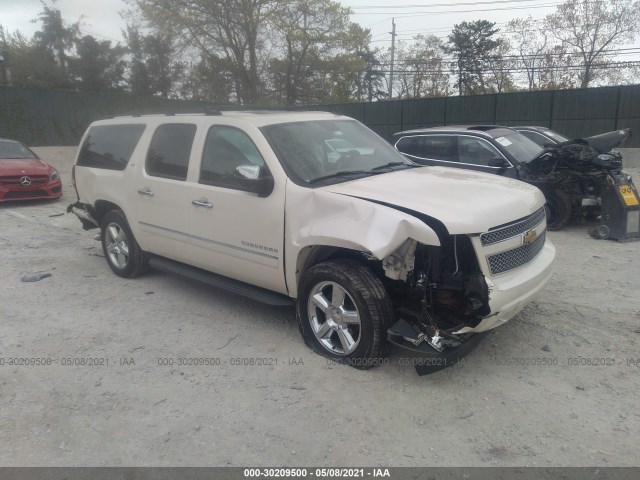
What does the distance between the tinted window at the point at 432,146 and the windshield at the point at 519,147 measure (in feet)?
2.57

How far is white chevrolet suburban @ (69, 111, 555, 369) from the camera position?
11.3 ft

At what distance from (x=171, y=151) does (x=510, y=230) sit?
132 inches

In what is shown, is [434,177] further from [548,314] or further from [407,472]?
[407,472]

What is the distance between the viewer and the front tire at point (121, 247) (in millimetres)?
5953

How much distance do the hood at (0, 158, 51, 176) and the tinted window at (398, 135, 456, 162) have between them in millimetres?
8370

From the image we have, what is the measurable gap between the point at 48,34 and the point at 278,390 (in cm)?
4967

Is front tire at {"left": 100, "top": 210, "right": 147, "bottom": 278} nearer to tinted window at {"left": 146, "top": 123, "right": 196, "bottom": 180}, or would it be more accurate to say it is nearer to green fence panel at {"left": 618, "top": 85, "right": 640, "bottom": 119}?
tinted window at {"left": 146, "top": 123, "right": 196, "bottom": 180}

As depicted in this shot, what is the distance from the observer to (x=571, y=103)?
1822 centimetres

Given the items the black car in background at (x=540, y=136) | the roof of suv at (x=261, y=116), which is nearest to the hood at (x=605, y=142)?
the black car in background at (x=540, y=136)

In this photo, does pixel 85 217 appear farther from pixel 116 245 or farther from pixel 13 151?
pixel 13 151

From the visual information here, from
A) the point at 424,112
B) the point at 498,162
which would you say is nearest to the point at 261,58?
the point at 424,112

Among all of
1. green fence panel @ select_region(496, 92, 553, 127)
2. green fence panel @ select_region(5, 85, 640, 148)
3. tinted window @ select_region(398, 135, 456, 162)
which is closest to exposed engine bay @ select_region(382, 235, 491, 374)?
tinted window @ select_region(398, 135, 456, 162)

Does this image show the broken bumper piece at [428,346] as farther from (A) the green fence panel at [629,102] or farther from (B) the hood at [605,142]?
(A) the green fence panel at [629,102]

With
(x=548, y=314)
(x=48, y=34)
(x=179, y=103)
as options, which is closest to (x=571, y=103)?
(x=548, y=314)
